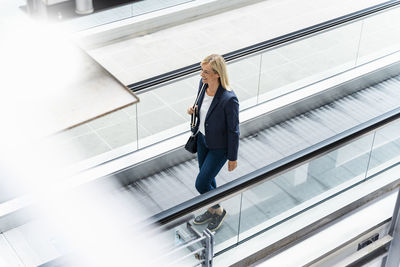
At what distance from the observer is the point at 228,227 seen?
18.6ft

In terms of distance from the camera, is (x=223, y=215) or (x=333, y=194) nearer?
(x=223, y=215)

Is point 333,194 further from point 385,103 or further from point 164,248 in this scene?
point 385,103

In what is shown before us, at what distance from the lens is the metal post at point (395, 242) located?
7.31 metres

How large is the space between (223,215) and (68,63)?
2638mm

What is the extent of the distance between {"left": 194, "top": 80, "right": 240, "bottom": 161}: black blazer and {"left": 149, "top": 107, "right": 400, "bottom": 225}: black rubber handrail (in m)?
0.88

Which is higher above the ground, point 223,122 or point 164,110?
point 223,122

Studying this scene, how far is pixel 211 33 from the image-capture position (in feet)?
44.5

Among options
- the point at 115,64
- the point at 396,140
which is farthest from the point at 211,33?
the point at 396,140

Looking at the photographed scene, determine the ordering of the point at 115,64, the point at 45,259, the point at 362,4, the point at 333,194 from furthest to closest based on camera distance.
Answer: the point at 362,4, the point at 115,64, the point at 333,194, the point at 45,259

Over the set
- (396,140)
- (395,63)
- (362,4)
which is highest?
(396,140)

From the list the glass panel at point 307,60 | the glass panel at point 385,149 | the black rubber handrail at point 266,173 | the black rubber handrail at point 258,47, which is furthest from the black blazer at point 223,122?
the glass panel at point 307,60

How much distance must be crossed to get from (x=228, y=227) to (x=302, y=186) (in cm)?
96

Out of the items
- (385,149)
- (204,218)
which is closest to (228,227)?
(204,218)

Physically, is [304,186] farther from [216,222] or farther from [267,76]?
[267,76]
